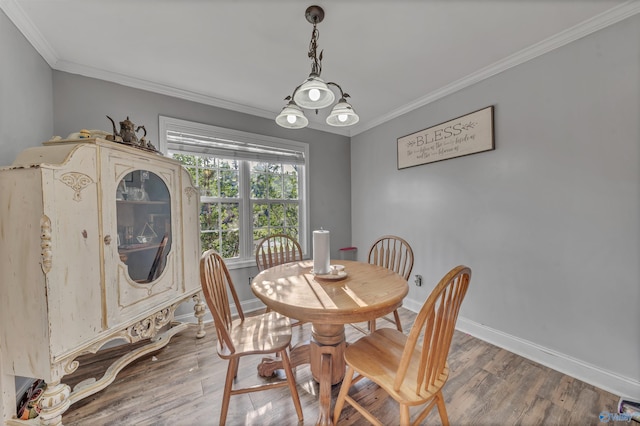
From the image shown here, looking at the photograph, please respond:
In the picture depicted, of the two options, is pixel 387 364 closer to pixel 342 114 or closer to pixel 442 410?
pixel 442 410

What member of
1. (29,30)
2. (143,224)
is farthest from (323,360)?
(29,30)

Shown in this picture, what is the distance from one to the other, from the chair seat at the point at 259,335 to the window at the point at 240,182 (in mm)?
1313

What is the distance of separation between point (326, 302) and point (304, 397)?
0.80 metres

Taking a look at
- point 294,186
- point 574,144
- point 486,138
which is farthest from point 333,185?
point 574,144

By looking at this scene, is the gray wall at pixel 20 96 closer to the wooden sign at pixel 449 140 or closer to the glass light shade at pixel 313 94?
the glass light shade at pixel 313 94

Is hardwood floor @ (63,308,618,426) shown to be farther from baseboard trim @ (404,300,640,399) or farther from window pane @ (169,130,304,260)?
window pane @ (169,130,304,260)

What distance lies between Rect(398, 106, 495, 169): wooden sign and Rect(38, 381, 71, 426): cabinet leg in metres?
3.26

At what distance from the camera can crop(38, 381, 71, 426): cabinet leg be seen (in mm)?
1222

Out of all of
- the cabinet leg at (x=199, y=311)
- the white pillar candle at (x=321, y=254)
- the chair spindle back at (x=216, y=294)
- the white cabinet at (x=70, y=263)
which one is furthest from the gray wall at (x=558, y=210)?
the white cabinet at (x=70, y=263)

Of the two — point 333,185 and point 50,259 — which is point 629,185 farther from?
point 50,259

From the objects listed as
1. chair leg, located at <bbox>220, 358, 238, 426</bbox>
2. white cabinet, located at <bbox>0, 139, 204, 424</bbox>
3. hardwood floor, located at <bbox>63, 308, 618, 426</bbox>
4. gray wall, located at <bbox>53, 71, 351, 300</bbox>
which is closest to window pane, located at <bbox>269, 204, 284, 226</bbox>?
gray wall, located at <bbox>53, 71, 351, 300</bbox>

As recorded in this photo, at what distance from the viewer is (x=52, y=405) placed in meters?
1.23

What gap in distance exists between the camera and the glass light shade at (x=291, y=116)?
1.65m

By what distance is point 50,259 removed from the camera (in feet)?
3.96
